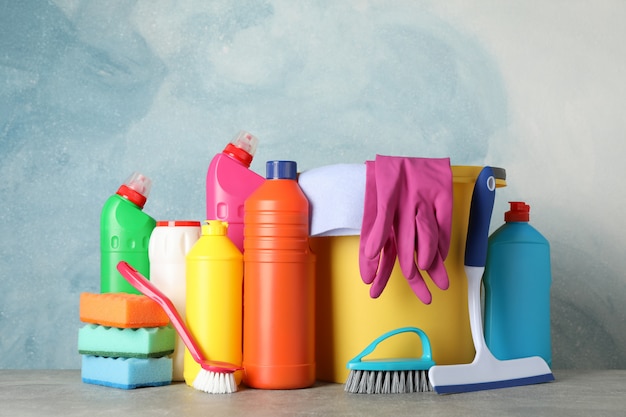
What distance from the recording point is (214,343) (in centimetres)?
126

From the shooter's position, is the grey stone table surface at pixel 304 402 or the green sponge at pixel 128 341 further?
the green sponge at pixel 128 341

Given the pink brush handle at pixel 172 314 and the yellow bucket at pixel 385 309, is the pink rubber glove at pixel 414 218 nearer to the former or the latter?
the yellow bucket at pixel 385 309

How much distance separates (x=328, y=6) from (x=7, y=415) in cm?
126

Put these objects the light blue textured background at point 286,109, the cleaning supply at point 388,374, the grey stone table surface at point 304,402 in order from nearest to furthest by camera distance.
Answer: the grey stone table surface at point 304,402
the cleaning supply at point 388,374
the light blue textured background at point 286,109

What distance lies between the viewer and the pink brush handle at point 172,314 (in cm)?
122

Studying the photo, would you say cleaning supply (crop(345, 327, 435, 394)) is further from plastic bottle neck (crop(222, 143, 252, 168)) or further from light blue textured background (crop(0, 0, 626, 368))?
light blue textured background (crop(0, 0, 626, 368))

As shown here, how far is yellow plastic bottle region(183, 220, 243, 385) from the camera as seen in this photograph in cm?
126

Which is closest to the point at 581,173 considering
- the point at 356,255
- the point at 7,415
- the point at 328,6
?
the point at 328,6

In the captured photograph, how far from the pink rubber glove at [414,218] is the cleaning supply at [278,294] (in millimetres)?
107

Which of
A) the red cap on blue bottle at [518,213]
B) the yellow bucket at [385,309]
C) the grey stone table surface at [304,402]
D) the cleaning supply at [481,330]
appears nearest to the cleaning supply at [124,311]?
the grey stone table surface at [304,402]

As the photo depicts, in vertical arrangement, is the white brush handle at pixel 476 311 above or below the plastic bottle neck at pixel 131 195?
below

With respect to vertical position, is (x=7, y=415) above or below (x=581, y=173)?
below

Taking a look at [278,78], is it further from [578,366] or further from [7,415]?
[7,415]

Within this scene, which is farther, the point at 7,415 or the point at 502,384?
the point at 502,384
